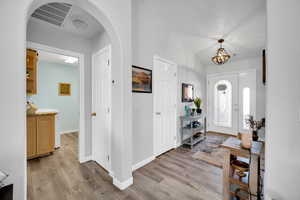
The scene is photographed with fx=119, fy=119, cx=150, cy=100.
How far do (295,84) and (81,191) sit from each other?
2.63 meters

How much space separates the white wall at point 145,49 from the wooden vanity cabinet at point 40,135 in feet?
6.76

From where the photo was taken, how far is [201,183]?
1796 mm

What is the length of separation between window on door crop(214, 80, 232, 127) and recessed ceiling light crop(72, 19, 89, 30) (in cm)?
455

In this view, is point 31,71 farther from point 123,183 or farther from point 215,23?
point 215,23

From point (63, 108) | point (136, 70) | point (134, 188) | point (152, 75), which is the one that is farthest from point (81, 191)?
point (63, 108)

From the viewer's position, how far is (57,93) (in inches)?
168

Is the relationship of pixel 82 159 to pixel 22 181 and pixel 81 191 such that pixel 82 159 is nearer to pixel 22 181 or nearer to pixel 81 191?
pixel 81 191

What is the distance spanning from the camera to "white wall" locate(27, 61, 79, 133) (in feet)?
12.8

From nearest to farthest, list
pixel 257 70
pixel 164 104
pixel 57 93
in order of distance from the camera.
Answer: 1. pixel 164 104
2. pixel 257 70
3. pixel 57 93

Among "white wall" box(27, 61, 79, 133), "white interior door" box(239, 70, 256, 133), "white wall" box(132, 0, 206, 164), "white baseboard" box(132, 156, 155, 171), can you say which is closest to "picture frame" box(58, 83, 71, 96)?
"white wall" box(27, 61, 79, 133)

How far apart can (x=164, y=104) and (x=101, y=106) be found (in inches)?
54.8

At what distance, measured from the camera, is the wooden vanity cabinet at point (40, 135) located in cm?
246

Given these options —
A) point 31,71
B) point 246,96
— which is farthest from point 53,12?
point 246,96

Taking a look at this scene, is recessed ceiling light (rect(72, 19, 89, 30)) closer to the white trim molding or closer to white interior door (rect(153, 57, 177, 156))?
white interior door (rect(153, 57, 177, 156))
